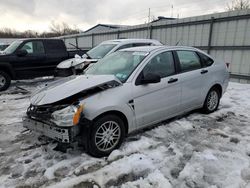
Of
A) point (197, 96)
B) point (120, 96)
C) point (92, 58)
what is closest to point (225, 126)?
point (197, 96)

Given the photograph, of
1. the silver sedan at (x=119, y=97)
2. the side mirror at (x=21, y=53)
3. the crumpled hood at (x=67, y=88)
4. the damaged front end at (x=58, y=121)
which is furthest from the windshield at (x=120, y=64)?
A: the side mirror at (x=21, y=53)

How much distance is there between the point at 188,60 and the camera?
4949 mm

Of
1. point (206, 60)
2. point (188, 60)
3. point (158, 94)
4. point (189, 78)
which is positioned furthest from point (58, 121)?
point (206, 60)

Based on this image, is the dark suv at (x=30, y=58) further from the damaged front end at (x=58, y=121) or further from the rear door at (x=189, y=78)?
the rear door at (x=189, y=78)

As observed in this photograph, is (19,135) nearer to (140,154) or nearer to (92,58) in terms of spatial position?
(140,154)

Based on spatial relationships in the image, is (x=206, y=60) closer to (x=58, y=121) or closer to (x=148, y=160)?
(x=148, y=160)

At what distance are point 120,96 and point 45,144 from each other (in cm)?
161

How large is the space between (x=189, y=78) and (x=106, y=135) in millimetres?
2217

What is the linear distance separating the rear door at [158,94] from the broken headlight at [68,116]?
3.31ft

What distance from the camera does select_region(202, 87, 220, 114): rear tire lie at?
5.43m

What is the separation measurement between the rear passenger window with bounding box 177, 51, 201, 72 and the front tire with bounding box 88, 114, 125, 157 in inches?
75.8

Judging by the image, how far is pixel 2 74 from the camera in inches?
332

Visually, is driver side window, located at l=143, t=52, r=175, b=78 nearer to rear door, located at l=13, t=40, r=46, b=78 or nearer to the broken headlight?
the broken headlight

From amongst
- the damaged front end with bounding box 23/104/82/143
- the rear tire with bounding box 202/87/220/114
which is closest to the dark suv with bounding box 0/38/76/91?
the damaged front end with bounding box 23/104/82/143
